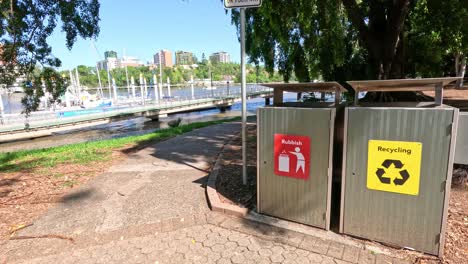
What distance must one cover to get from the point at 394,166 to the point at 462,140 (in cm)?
72

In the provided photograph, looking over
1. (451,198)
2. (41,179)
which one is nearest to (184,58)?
(41,179)

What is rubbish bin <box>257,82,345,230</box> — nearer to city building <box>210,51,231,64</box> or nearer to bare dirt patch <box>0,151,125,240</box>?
bare dirt patch <box>0,151,125,240</box>

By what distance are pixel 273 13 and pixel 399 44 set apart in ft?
16.0

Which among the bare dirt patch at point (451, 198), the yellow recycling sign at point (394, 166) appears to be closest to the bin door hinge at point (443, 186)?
the yellow recycling sign at point (394, 166)

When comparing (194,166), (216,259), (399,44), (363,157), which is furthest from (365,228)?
(399,44)

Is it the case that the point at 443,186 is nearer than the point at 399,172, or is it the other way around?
the point at 443,186

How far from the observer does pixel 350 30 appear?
12.0 meters

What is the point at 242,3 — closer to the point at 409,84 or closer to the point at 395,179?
the point at 409,84

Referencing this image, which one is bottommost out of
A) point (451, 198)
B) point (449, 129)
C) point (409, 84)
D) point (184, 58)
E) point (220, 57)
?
point (451, 198)

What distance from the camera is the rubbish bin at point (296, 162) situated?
3.27 meters

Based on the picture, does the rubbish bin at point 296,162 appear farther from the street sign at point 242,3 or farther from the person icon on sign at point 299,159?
the street sign at point 242,3

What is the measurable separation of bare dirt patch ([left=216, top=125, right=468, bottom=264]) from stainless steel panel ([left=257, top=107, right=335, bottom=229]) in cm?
53

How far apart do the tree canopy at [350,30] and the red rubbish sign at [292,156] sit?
4021mm

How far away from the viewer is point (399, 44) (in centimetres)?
890
